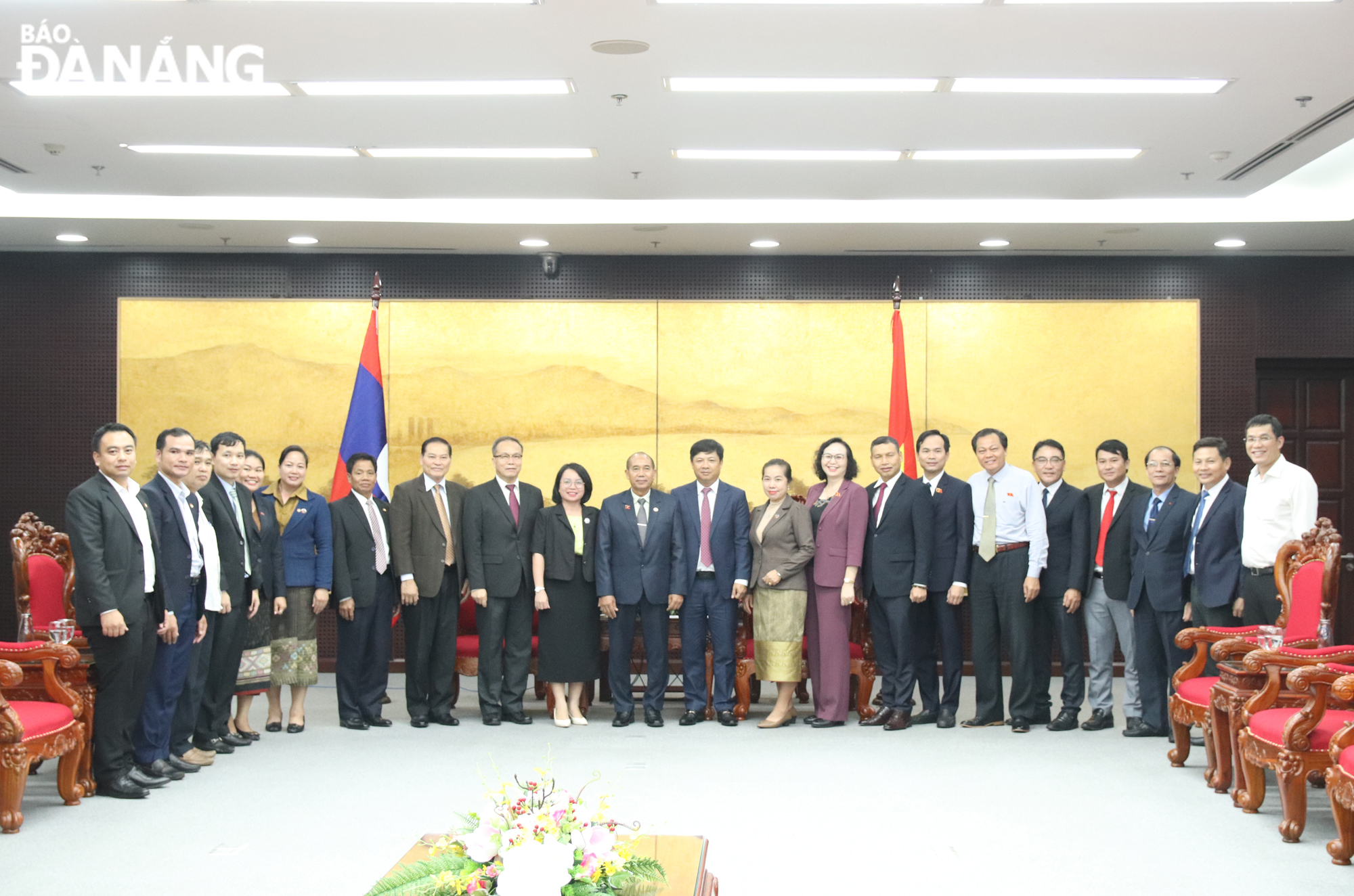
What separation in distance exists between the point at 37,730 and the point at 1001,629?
5.30 metres

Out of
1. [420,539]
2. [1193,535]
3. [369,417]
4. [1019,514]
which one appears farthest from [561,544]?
[1193,535]

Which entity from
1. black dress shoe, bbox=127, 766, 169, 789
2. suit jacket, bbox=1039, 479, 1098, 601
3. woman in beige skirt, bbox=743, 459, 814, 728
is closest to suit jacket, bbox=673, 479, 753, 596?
woman in beige skirt, bbox=743, 459, 814, 728

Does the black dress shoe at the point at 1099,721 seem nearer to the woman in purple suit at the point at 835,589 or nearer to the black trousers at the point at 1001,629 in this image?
the black trousers at the point at 1001,629

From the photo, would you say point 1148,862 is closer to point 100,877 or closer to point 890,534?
point 890,534

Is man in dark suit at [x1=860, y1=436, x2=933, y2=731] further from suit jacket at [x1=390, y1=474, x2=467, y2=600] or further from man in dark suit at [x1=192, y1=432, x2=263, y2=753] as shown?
man in dark suit at [x1=192, y1=432, x2=263, y2=753]

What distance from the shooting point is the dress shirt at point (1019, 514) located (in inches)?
297

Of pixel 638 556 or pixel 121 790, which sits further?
pixel 638 556

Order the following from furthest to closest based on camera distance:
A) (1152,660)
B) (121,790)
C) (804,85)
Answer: (1152,660) → (804,85) → (121,790)

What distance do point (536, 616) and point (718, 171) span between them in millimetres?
3111

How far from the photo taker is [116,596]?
555 centimetres

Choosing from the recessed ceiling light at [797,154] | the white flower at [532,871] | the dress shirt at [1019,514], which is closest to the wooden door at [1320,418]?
the dress shirt at [1019,514]

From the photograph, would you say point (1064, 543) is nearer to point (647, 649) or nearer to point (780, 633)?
point (780, 633)

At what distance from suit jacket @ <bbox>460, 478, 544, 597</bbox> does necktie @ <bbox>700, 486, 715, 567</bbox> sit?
1030 mm

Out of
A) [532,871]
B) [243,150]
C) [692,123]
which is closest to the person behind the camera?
[532,871]
